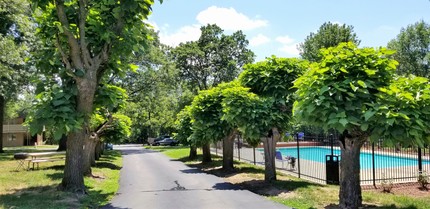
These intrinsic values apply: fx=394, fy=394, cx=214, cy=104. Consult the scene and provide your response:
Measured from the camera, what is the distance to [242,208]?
31.4ft

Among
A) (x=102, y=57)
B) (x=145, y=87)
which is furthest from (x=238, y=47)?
(x=102, y=57)

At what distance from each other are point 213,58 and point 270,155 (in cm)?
3588

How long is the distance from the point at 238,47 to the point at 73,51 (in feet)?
128

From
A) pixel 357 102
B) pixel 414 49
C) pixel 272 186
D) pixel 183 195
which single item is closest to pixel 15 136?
pixel 414 49

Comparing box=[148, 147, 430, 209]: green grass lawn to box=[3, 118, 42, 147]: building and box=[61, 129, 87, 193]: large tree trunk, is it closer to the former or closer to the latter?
box=[61, 129, 87, 193]: large tree trunk

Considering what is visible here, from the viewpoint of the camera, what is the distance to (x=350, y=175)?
8922mm

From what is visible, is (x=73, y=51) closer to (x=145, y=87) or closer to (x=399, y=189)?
(x=399, y=189)

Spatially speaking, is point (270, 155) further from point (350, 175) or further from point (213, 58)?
point (213, 58)

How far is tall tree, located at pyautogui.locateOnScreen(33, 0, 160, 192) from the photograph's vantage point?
11180 millimetres

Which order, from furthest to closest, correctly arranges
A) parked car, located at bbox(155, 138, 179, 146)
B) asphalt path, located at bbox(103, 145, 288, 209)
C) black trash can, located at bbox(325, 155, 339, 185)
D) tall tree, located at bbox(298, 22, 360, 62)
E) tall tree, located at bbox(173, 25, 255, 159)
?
parked car, located at bbox(155, 138, 179, 146), tall tree, located at bbox(173, 25, 255, 159), tall tree, located at bbox(298, 22, 360, 62), black trash can, located at bbox(325, 155, 339, 185), asphalt path, located at bbox(103, 145, 288, 209)

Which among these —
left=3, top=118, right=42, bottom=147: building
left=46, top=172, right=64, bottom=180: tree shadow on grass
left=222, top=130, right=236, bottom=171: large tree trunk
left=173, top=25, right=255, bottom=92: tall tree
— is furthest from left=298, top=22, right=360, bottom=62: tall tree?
left=3, top=118, right=42, bottom=147: building

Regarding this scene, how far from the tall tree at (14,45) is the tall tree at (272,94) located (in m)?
8.37

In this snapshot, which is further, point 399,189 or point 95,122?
point 95,122

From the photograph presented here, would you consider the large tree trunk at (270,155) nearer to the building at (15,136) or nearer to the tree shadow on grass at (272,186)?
the tree shadow on grass at (272,186)
